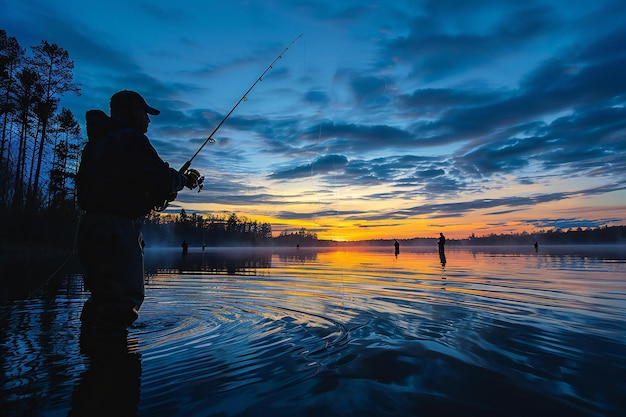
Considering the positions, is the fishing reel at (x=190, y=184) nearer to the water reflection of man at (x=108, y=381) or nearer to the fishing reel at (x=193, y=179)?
the fishing reel at (x=193, y=179)

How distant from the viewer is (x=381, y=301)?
8.44 metres

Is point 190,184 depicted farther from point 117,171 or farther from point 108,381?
point 108,381

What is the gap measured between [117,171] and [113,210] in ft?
1.62

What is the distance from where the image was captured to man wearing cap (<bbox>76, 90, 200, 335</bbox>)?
4.30 meters

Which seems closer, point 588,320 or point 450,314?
point 588,320

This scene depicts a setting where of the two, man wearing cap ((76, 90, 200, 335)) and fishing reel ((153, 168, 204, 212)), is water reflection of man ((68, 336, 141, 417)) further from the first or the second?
fishing reel ((153, 168, 204, 212))

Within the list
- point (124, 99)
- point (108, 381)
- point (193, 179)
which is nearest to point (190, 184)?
point (193, 179)

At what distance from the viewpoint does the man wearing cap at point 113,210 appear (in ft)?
14.1

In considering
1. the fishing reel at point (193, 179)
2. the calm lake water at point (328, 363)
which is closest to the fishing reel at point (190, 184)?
the fishing reel at point (193, 179)

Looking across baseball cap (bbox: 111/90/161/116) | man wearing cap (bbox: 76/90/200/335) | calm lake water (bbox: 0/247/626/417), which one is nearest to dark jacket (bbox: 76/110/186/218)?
man wearing cap (bbox: 76/90/200/335)

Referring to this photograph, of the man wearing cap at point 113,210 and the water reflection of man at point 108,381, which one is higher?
the man wearing cap at point 113,210

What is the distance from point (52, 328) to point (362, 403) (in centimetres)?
526

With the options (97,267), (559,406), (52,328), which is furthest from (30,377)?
(559,406)

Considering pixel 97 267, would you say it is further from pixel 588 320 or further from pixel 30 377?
pixel 588 320
